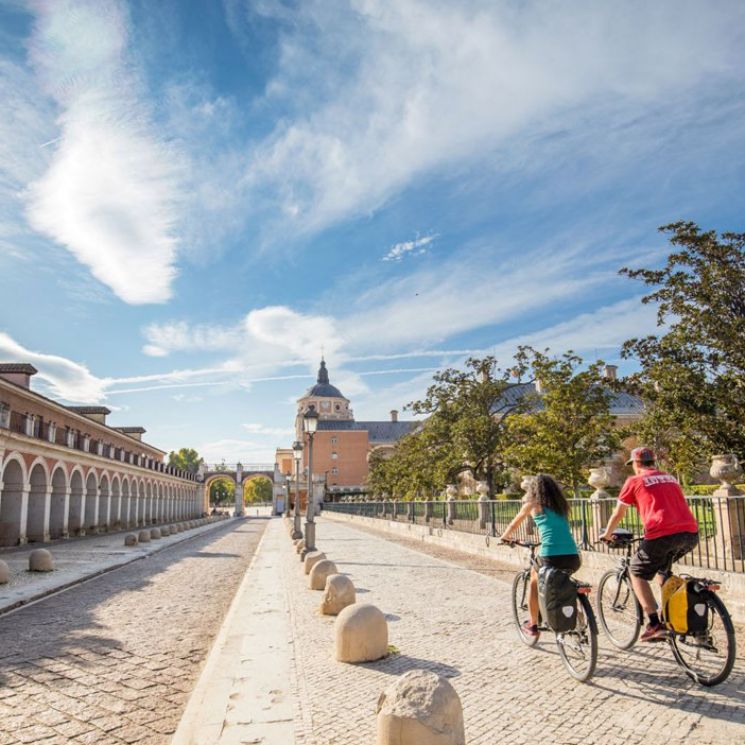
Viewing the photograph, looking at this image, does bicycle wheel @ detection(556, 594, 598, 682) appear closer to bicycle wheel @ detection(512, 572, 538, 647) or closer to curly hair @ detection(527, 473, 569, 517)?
bicycle wheel @ detection(512, 572, 538, 647)

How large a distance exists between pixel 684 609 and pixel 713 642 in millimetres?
309

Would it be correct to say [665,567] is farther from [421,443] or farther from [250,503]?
[250,503]

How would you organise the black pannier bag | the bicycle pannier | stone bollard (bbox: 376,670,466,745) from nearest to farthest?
stone bollard (bbox: 376,670,466,745), the bicycle pannier, the black pannier bag

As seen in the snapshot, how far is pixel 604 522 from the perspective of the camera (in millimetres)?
11453

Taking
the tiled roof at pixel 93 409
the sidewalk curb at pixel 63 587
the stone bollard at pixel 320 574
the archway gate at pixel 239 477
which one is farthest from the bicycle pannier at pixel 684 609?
the archway gate at pixel 239 477

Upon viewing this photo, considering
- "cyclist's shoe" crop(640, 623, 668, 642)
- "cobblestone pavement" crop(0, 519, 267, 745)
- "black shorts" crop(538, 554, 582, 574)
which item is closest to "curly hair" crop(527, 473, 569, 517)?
"black shorts" crop(538, 554, 582, 574)

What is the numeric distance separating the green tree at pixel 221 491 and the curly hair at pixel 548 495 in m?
130

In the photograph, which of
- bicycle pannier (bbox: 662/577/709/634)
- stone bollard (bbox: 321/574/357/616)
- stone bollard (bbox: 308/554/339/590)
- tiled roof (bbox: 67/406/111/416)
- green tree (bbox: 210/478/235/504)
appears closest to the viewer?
bicycle pannier (bbox: 662/577/709/634)

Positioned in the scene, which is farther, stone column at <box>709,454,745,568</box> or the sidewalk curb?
the sidewalk curb

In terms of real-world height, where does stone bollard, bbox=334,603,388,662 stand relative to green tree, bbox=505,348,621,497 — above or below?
below

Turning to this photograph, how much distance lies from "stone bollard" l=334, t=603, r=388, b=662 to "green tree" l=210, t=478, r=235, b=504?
128870 mm

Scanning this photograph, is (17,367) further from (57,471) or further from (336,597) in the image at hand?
(336,597)

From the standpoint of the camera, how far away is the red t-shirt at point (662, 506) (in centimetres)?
535

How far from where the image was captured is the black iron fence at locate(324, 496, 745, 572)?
28.3ft
